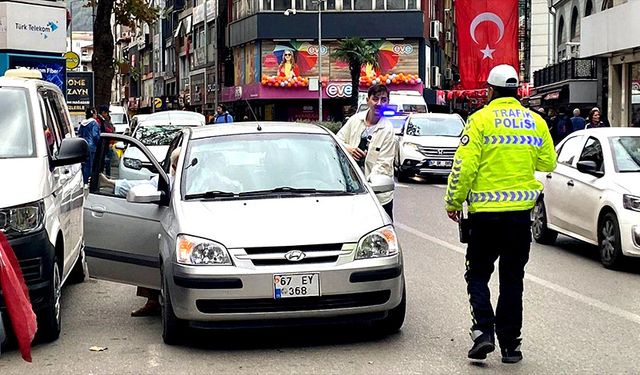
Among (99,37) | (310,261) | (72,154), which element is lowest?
(310,261)

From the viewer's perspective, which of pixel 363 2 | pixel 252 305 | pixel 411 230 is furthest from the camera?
pixel 363 2

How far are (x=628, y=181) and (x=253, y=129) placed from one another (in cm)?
484

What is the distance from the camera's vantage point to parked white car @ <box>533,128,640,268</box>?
11383 millimetres

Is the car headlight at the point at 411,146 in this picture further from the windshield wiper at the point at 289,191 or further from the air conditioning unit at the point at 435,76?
the air conditioning unit at the point at 435,76

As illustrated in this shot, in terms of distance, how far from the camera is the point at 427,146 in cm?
2530

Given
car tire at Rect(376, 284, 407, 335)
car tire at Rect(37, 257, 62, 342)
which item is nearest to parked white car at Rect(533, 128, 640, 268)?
car tire at Rect(376, 284, 407, 335)

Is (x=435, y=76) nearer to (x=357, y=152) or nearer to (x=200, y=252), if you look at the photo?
(x=357, y=152)

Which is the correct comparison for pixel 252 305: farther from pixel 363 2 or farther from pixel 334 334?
pixel 363 2

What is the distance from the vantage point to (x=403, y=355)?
7.32 metres

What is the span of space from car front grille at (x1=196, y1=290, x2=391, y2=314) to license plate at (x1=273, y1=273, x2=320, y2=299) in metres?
0.05

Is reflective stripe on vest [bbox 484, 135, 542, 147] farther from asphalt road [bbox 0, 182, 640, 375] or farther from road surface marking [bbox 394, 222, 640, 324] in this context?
road surface marking [bbox 394, 222, 640, 324]

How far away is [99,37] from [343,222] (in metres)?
24.4

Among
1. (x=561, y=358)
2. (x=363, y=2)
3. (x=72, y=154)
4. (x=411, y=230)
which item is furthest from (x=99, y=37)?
(x=363, y=2)

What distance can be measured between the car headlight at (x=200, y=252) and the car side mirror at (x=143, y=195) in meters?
0.83
